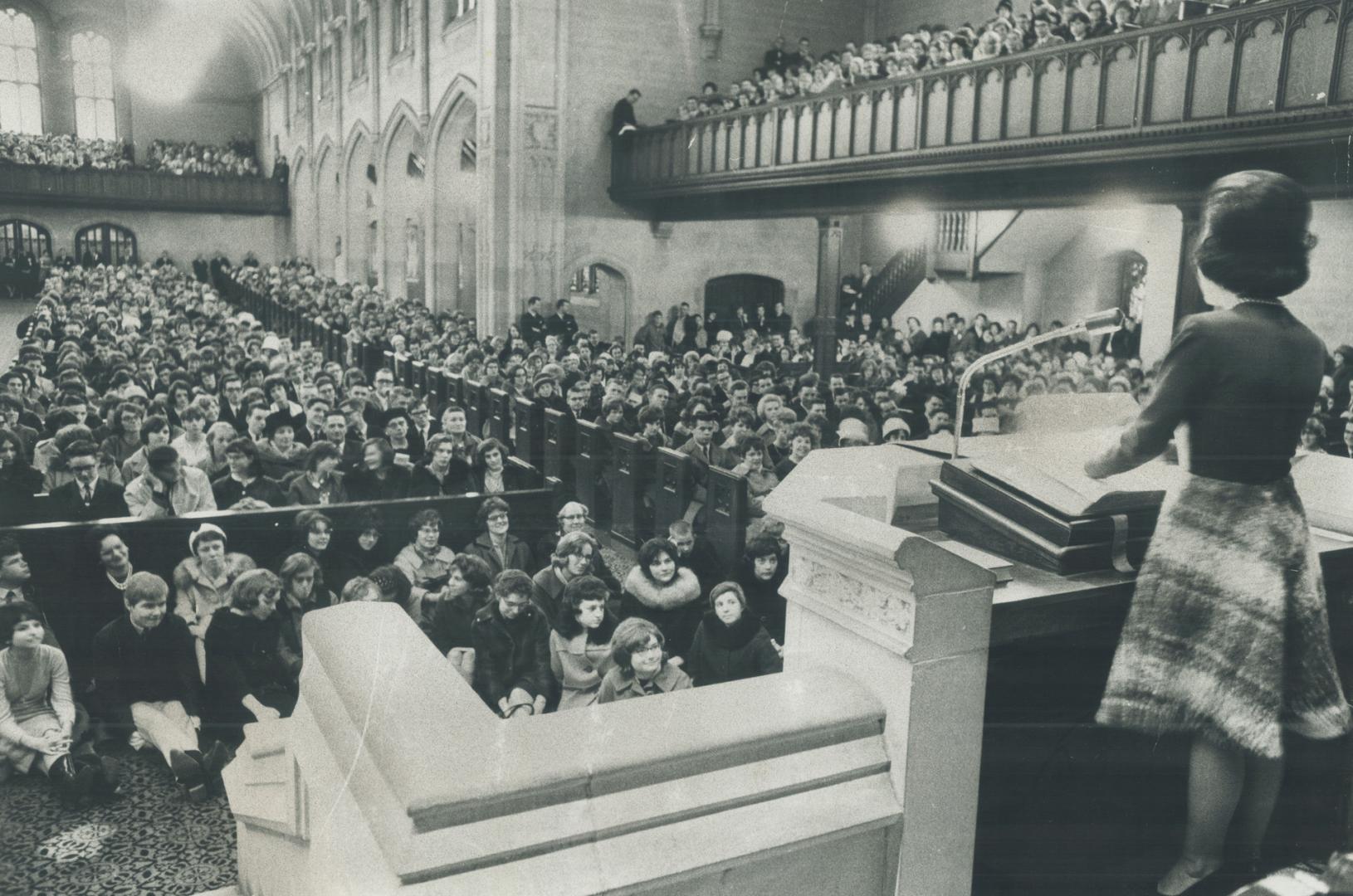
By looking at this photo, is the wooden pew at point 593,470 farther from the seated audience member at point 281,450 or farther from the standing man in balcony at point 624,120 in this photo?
the standing man in balcony at point 624,120

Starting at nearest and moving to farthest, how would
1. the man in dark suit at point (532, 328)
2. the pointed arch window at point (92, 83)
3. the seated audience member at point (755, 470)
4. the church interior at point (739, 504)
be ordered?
the church interior at point (739, 504) < the seated audience member at point (755, 470) < the man in dark suit at point (532, 328) < the pointed arch window at point (92, 83)

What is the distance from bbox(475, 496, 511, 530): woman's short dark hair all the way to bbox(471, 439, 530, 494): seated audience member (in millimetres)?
1001

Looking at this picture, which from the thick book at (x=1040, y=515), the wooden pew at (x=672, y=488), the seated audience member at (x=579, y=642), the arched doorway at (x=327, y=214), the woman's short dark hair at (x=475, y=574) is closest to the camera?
the thick book at (x=1040, y=515)

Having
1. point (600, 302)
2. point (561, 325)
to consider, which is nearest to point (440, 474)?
point (561, 325)

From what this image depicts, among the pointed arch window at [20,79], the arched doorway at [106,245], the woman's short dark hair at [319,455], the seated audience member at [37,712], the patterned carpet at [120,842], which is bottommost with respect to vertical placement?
the patterned carpet at [120,842]

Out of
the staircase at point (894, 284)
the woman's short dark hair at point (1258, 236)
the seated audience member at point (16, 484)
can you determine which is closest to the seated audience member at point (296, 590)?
the seated audience member at point (16, 484)

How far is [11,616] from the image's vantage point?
482 cm

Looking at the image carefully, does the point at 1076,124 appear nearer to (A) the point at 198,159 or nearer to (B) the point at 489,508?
(B) the point at 489,508

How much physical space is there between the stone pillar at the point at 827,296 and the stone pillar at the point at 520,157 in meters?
6.13

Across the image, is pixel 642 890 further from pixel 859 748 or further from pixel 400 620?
pixel 400 620

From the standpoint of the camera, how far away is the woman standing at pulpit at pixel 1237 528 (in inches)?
69.6

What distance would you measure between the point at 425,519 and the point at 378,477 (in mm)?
1417

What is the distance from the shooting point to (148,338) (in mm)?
14055

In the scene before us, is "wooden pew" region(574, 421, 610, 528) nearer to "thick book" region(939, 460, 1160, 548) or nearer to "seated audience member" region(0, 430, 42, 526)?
"seated audience member" region(0, 430, 42, 526)
